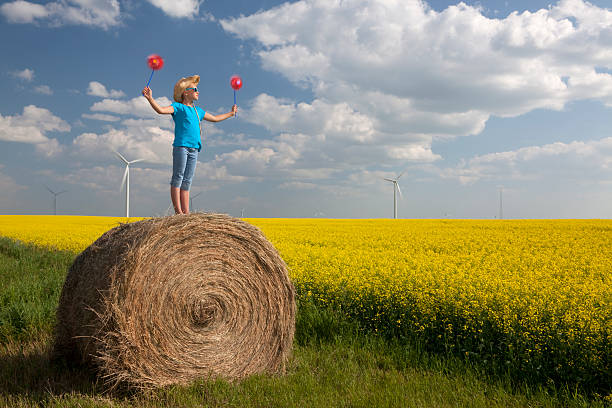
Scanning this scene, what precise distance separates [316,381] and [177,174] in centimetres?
354

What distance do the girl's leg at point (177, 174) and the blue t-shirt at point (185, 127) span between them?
129 millimetres

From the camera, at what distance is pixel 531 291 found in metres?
7.04

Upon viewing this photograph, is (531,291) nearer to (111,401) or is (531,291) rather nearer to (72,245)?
(111,401)

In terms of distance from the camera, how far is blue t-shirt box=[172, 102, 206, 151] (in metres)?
6.79

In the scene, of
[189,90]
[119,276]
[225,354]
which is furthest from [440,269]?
[119,276]

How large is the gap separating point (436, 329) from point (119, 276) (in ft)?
Answer: 13.7

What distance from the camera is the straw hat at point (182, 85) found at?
7.05m

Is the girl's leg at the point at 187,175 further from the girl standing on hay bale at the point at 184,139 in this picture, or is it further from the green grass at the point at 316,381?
the green grass at the point at 316,381

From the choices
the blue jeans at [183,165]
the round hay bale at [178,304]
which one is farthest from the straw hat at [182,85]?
the round hay bale at [178,304]

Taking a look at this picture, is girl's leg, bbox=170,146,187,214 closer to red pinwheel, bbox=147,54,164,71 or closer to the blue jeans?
the blue jeans

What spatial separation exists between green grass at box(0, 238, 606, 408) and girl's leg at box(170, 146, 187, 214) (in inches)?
97.5

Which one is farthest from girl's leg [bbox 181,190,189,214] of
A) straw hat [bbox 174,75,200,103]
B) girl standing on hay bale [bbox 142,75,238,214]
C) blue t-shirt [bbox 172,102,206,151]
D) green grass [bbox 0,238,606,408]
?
green grass [bbox 0,238,606,408]

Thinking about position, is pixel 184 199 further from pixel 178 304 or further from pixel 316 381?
pixel 316 381

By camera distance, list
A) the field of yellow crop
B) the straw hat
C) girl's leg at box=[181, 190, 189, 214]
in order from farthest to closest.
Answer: the straw hat, girl's leg at box=[181, 190, 189, 214], the field of yellow crop
